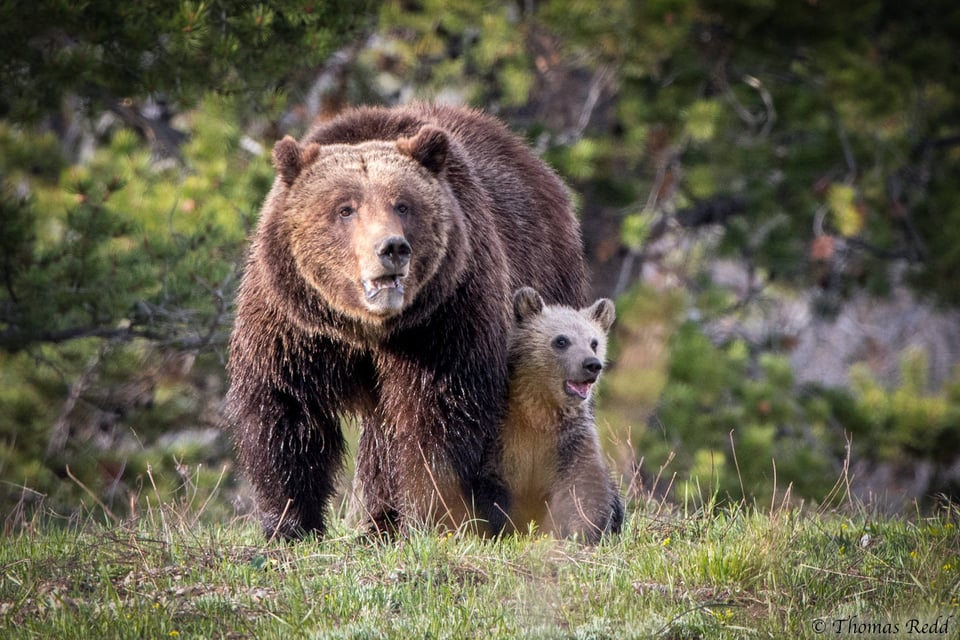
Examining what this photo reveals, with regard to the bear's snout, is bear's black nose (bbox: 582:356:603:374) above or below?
below

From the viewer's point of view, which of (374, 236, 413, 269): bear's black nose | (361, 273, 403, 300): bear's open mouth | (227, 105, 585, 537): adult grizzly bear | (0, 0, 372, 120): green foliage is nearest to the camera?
(374, 236, 413, 269): bear's black nose

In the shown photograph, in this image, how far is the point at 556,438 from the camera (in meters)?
5.89

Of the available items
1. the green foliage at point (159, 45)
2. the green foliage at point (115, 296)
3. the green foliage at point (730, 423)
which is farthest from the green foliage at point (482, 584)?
the green foliage at point (730, 423)

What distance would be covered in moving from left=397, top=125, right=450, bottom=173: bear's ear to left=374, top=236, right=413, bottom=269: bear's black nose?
2.41 ft

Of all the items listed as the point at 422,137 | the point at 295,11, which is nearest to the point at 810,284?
the point at 295,11

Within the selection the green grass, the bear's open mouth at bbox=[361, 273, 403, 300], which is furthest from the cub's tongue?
the green grass

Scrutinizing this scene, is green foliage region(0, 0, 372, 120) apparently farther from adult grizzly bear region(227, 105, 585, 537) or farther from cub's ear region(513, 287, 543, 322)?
cub's ear region(513, 287, 543, 322)

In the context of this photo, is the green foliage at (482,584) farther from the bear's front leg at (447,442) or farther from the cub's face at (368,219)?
the cub's face at (368,219)

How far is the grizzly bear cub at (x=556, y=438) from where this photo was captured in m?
5.80

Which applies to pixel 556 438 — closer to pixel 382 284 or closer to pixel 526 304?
pixel 526 304

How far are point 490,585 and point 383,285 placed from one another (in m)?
1.38

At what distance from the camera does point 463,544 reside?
5.27 m

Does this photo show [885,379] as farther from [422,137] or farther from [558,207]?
[422,137]

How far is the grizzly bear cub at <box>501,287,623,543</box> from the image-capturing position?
5.80 metres
